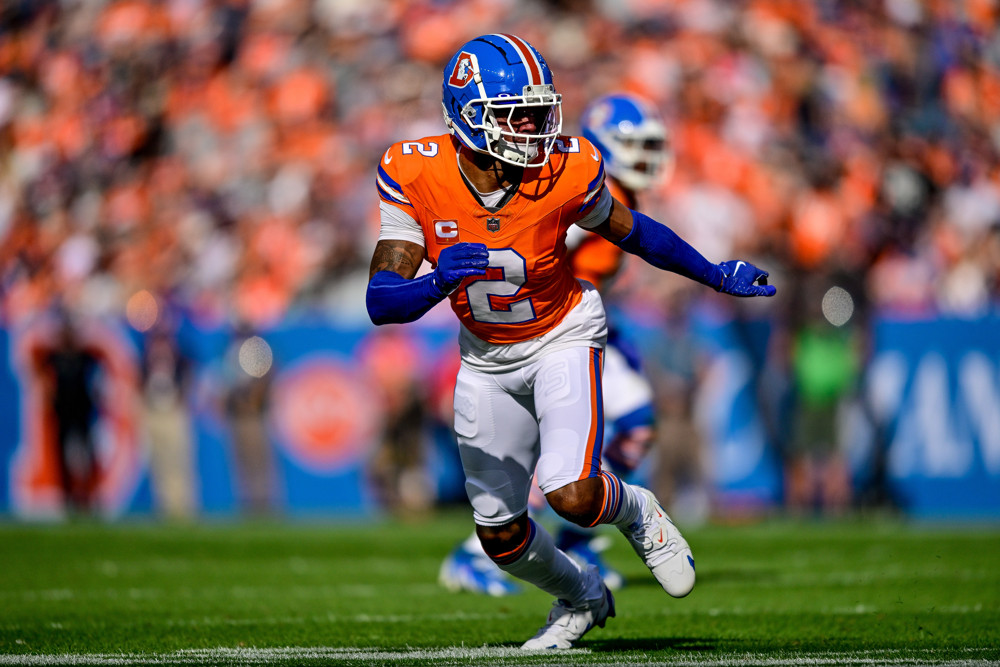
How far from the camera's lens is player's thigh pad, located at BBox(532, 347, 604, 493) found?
509 centimetres

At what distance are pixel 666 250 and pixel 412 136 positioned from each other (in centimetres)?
1077

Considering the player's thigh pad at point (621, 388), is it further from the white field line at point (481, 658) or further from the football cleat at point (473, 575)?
the white field line at point (481, 658)

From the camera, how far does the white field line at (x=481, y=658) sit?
15.9 ft

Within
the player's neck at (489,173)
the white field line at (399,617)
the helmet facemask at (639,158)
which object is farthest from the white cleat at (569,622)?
the helmet facemask at (639,158)

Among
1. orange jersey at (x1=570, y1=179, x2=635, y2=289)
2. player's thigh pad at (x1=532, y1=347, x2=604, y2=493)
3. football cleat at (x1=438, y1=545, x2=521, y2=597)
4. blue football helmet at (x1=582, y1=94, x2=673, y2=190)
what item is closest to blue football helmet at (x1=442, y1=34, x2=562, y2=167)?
player's thigh pad at (x1=532, y1=347, x2=604, y2=493)

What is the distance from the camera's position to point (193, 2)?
18.4 m

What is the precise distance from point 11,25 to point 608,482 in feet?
51.8

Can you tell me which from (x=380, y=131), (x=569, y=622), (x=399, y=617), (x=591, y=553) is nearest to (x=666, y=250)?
(x=569, y=622)

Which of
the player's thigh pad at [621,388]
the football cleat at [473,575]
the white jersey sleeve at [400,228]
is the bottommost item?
the football cleat at [473,575]

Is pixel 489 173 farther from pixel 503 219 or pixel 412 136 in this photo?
pixel 412 136

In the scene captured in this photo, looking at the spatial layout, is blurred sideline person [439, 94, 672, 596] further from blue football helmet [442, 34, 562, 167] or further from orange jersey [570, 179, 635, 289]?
blue football helmet [442, 34, 562, 167]

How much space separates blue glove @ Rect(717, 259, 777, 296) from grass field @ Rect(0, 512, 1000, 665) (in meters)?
1.36

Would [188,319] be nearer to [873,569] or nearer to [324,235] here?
[324,235]

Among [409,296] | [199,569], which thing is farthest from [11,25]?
[409,296]
